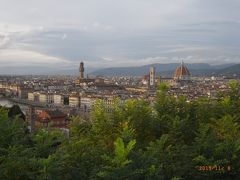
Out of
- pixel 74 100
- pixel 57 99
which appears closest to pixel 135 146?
pixel 74 100

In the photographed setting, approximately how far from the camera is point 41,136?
364 inches

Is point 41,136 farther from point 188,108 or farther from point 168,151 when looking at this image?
point 188,108

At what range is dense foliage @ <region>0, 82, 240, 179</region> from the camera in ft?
26.1

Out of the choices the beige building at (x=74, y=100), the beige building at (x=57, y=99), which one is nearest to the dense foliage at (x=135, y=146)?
the beige building at (x=74, y=100)

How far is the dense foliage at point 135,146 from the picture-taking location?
26.1 ft

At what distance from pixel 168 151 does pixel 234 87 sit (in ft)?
18.6

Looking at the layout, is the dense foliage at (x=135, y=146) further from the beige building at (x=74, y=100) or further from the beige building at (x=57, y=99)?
the beige building at (x=57, y=99)

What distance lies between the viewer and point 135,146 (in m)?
10.1

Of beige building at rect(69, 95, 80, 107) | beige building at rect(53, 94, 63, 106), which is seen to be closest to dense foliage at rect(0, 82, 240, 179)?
beige building at rect(69, 95, 80, 107)

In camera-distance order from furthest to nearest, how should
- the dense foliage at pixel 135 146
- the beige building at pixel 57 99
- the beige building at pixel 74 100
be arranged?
1. the beige building at pixel 57 99
2. the beige building at pixel 74 100
3. the dense foliage at pixel 135 146

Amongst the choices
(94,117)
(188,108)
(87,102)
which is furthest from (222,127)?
(87,102)

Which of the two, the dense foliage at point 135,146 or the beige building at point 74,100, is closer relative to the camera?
the dense foliage at point 135,146

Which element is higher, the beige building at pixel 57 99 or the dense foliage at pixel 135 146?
the dense foliage at pixel 135 146

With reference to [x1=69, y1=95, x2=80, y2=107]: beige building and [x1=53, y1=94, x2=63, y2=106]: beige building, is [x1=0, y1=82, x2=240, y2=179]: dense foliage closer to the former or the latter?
[x1=69, y1=95, x2=80, y2=107]: beige building
